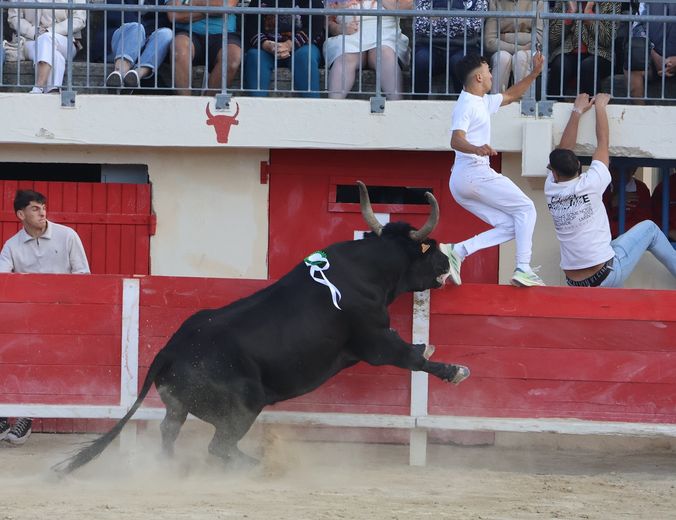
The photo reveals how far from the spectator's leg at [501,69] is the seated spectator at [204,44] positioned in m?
1.75

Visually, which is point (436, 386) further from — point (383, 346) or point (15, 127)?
point (15, 127)

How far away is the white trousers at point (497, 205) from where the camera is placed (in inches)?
294

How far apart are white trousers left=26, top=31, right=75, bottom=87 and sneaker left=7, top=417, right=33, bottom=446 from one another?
2.32 meters

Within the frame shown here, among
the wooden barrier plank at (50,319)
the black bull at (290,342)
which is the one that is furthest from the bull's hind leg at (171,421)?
the wooden barrier plank at (50,319)

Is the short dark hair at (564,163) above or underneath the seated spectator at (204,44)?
underneath

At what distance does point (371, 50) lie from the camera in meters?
9.01

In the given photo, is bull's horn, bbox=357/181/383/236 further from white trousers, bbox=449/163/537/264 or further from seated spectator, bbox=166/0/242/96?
seated spectator, bbox=166/0/242/96

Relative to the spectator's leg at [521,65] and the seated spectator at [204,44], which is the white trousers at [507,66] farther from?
the seated spectator at [204,44]

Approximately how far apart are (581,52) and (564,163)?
148 cm

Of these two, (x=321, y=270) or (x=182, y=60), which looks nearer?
(x=321, y=270)

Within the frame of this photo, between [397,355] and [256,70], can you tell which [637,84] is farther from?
[397,355]

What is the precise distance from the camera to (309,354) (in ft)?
23.0

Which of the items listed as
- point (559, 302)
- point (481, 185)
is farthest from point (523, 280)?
point (481, 185)

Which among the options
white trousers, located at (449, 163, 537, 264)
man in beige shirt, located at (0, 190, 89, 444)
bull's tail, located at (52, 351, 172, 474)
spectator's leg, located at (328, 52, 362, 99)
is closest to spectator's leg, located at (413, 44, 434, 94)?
spectator's leg, located at (328, 52, 362, 99)
